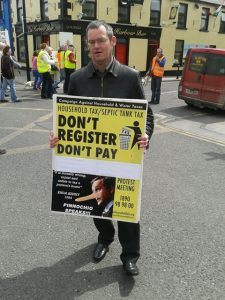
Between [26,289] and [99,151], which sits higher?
[99,151]

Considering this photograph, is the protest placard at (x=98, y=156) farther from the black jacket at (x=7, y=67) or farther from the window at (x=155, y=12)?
→ the window at (x=155, y=12)

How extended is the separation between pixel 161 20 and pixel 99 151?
875 inches

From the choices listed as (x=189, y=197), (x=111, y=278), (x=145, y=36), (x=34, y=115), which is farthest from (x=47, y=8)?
(x=111, y=278)

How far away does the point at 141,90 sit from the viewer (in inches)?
105

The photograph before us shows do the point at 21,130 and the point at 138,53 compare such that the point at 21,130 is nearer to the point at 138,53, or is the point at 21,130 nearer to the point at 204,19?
the point at 138,53

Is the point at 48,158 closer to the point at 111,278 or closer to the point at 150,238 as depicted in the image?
the point at 150,238

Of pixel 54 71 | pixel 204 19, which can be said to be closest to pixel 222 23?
pixel 204 19

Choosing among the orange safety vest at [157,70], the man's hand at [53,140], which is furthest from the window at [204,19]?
the man's hand at [53,140]

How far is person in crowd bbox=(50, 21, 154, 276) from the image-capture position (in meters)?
2.48

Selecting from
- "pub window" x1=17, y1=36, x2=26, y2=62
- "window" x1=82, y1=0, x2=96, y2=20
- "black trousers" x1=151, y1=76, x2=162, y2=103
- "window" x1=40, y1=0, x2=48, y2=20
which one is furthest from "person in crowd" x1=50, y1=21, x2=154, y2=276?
"pub window" x1=17, y1=36, x2=26, y2=62

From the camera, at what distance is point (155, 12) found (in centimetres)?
2233

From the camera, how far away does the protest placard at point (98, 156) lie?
2496 mm

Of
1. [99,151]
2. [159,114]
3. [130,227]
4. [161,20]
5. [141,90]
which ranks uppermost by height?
[161,20]

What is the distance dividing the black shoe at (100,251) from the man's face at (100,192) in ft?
2.23
